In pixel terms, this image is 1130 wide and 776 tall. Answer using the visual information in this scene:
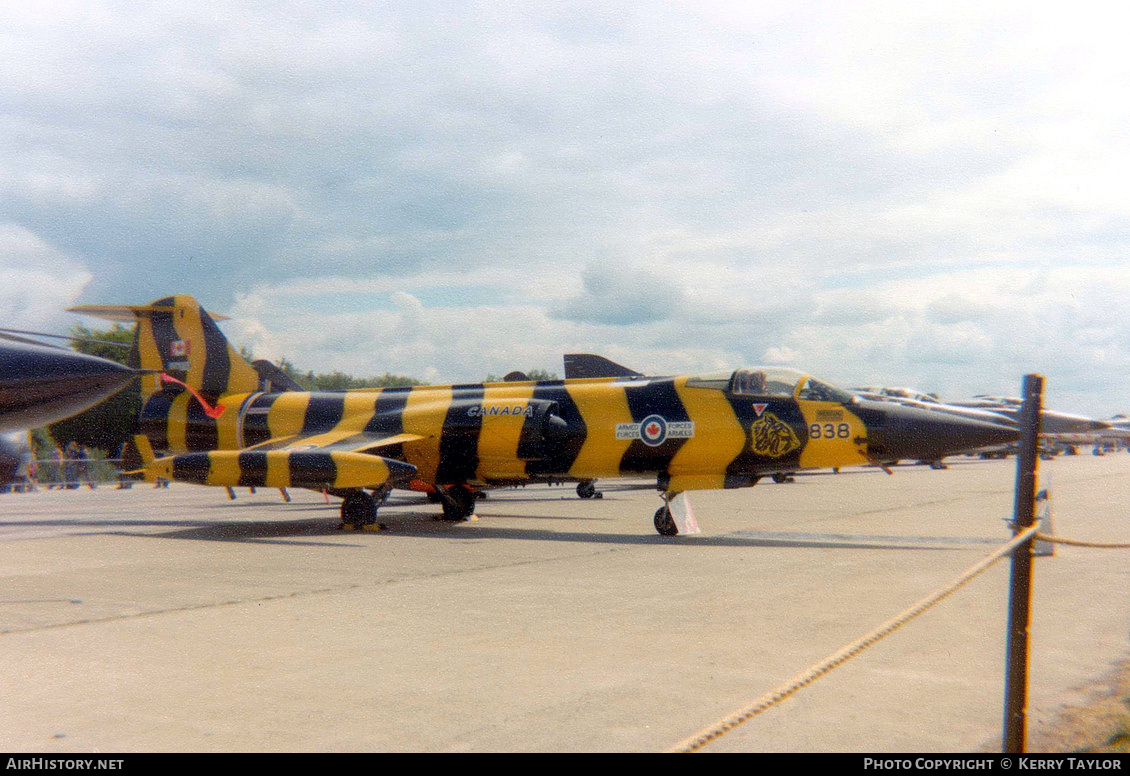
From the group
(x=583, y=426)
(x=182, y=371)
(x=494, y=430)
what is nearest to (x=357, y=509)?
(x=494, y=430)

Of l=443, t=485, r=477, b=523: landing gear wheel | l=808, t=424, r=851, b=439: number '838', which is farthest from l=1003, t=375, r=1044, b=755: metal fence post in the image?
l=443, t=485, r=477, b=523: landing gear wheel

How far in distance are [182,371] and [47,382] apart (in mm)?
10457

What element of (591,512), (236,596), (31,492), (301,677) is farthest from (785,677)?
(31,492)

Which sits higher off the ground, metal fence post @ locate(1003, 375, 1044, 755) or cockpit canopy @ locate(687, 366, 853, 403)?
cockpit canopy @ locate(687, 366, 853, 403)

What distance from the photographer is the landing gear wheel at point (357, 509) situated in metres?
14.2

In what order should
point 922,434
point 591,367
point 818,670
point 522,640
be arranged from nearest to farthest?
point 818,670
point 522,640
point 922,434
point 591,367

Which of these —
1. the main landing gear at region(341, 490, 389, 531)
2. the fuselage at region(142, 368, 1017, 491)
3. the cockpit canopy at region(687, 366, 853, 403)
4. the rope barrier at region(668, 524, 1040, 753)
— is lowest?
the main landing gear at region(341, 490, 389, 531)

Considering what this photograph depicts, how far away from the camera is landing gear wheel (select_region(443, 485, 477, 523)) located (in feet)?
51.2

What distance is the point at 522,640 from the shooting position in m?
6.08

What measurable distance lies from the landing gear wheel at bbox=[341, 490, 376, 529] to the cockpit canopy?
5.90 m

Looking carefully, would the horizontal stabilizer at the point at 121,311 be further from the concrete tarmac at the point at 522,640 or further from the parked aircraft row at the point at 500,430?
the concrete tarmac at the point at 522,640

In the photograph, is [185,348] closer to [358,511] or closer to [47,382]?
[358,511]

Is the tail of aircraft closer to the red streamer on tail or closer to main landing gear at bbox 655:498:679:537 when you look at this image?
the red streamer on tail

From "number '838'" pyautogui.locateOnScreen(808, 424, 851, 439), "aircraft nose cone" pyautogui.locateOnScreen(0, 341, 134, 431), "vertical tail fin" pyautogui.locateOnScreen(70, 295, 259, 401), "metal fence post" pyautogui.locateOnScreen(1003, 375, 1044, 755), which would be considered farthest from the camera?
"vertical tail fin" pyautogui.locateOnScreen(70, 295, 259, 401)
